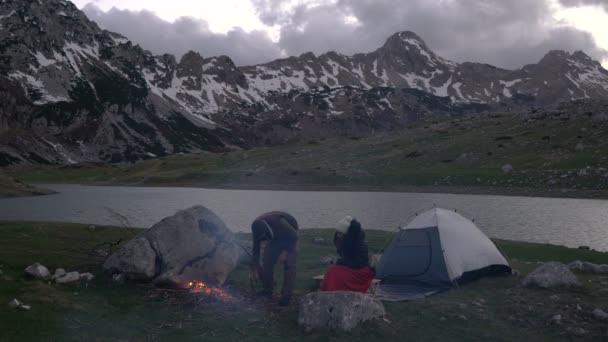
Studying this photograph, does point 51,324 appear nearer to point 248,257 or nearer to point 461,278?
point 248,257

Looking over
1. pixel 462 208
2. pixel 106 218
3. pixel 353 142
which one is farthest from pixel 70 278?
pixel 353 142

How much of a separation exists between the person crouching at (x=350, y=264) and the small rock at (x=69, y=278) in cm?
812

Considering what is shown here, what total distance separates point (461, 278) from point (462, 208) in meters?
41.7

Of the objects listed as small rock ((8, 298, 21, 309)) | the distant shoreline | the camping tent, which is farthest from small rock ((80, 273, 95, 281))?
the distant shoreline

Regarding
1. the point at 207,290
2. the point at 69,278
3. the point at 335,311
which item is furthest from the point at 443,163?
the point at 335,311

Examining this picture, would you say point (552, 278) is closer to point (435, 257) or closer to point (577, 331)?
point (435, 257)

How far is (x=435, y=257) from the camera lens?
1875 centimetres

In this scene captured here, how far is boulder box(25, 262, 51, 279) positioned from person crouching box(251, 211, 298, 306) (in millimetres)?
7145

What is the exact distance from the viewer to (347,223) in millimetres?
15312

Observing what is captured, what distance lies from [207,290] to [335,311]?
4838 millimetres

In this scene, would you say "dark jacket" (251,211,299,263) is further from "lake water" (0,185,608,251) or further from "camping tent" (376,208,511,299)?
"lake water" (0,185,608,251)

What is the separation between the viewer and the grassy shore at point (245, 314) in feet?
41.3

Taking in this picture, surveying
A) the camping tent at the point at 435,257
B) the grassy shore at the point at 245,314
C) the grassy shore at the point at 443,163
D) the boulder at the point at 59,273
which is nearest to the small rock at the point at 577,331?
the grassy shore at the point at 245,314

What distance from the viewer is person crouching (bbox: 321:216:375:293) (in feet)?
50.6
